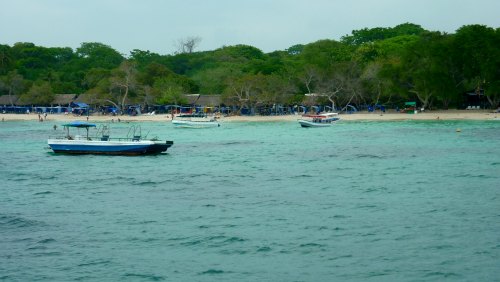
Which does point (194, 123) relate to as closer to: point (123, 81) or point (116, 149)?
point (123, 81)

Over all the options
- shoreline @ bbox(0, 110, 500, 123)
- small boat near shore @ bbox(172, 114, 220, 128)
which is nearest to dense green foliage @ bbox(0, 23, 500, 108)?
shoreline @ bbox(0, 110, 500, 123)

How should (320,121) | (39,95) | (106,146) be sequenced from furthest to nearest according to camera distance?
(39,95) → (320,121) → (106,146)

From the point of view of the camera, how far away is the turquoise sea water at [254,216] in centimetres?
1864

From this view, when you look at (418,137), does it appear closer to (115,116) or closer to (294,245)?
(294,245)

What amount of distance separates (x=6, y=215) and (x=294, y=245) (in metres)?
10.8

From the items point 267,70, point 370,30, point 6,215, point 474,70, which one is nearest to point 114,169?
point 6,215

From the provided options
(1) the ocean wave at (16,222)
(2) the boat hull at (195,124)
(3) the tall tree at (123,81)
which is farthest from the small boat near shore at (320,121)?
(1) the ocean wave at (16,222)

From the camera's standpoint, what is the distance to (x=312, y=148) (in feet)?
165

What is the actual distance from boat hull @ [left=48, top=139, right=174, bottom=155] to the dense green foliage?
1606 inches

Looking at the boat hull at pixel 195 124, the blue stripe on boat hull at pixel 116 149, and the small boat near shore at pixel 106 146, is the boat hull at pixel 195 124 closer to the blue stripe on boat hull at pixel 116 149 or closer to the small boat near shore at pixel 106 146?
the small boat near shore at pixel 106 146

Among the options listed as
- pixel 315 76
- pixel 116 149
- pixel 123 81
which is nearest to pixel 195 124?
pixel 315 76

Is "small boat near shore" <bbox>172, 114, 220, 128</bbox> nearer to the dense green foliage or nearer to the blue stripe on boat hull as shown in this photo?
the dense green foliage

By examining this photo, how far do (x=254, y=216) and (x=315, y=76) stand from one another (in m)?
62.3

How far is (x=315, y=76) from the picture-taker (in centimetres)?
8569
